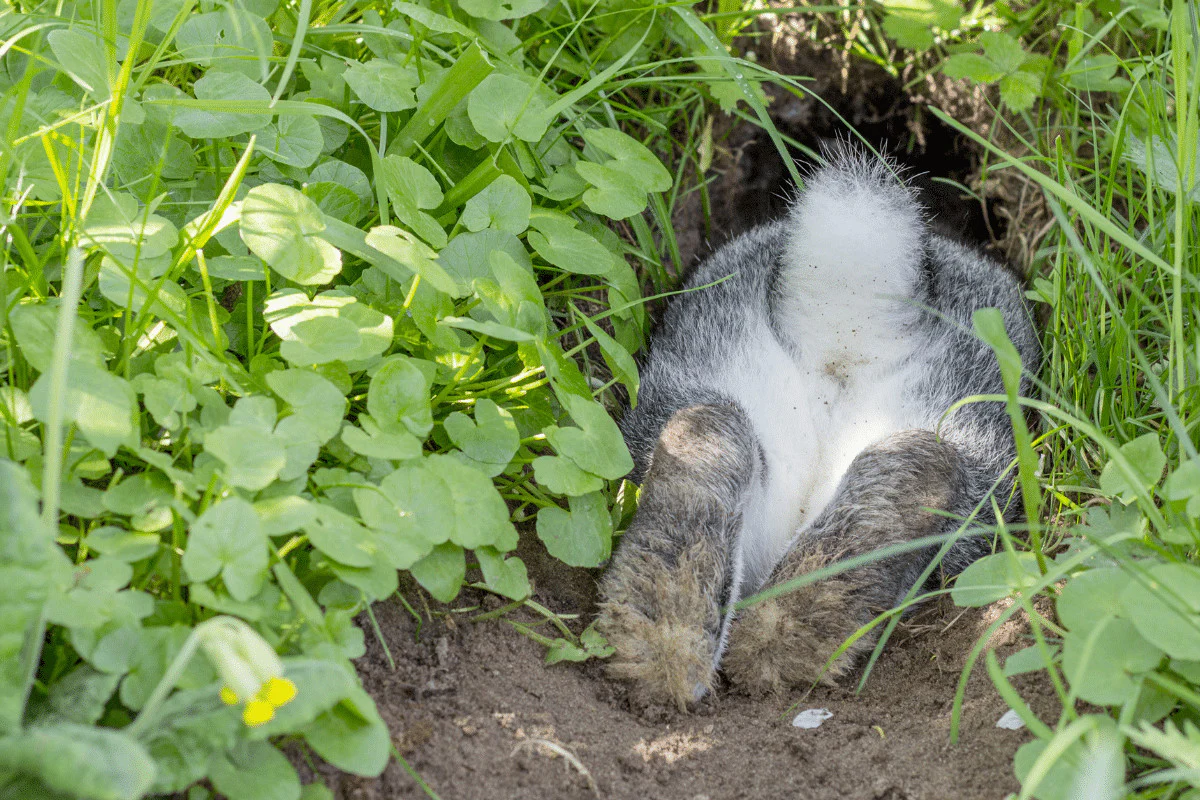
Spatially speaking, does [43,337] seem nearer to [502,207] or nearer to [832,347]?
[502,207]

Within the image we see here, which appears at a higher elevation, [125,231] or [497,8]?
[497,8]

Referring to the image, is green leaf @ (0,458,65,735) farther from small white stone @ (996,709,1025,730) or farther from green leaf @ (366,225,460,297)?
small white stone @ (996,709,1025,730)

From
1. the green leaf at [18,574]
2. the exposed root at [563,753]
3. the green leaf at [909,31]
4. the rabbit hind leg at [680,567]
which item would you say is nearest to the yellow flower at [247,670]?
the green leaf at [18,574]

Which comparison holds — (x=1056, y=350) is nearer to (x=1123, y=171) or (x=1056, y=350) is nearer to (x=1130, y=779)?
(x=1123, y=171)

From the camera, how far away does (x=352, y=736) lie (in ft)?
4.72

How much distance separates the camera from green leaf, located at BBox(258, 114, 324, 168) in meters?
2.30

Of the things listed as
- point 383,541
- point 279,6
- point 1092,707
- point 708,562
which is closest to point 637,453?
point 708,562

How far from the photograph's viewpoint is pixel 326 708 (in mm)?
1400

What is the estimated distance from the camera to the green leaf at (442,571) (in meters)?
1.88

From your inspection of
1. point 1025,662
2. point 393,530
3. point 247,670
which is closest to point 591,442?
point 393,530

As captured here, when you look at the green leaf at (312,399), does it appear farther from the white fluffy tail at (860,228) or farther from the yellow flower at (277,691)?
the white fluffy tail at (860,228)

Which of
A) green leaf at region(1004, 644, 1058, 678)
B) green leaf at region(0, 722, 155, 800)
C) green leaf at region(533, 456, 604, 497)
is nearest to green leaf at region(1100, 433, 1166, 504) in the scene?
green leaf at region(1004, 644, 1058, 678)

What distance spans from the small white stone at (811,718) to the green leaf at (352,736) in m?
0.94

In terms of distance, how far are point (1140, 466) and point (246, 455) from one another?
1518mm
